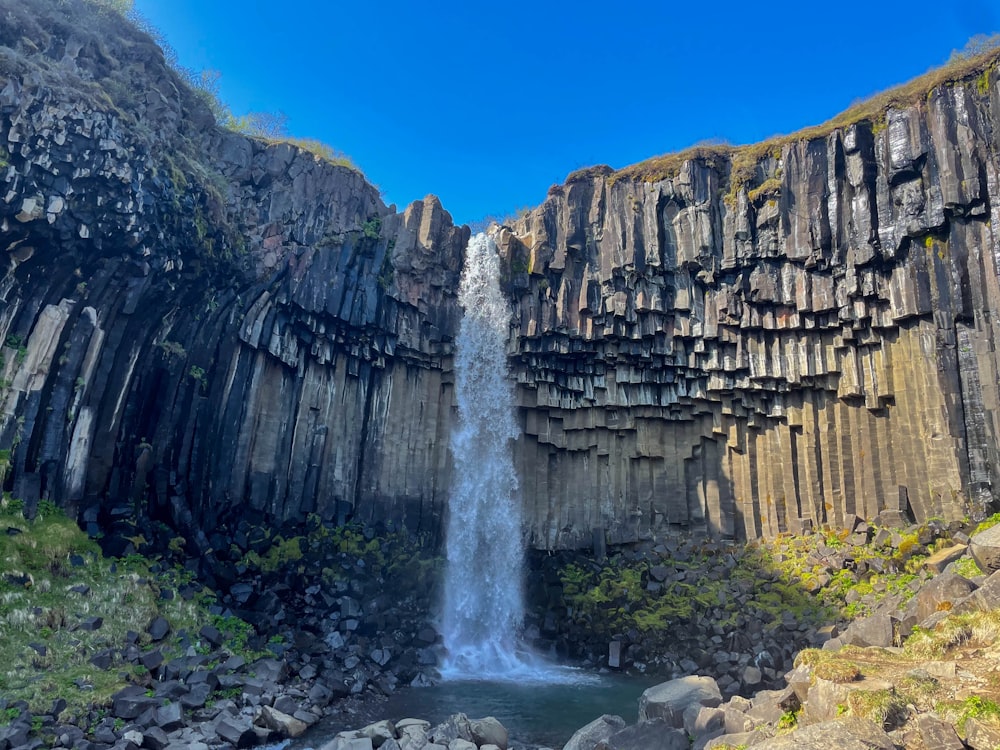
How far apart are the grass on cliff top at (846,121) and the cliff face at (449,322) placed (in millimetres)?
208

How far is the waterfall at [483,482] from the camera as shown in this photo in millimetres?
24062

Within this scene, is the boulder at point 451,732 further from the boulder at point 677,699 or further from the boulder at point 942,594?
the boulder at point 942,594

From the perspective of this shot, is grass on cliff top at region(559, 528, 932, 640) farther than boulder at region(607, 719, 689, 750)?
Yes

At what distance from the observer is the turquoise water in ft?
49.1

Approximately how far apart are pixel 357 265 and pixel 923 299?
57.7ft

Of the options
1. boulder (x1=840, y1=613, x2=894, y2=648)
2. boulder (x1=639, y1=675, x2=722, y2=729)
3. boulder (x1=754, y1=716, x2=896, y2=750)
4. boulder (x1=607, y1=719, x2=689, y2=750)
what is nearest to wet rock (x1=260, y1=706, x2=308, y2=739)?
boulder (x1=639, y1=675, x2=722, y2=729)

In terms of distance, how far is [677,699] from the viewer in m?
11.5

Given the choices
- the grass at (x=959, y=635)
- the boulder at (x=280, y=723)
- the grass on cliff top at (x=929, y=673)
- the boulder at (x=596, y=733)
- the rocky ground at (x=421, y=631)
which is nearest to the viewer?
the grass on cliff top at (x=929, y=673)

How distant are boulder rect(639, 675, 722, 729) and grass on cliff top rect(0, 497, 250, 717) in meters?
9.73

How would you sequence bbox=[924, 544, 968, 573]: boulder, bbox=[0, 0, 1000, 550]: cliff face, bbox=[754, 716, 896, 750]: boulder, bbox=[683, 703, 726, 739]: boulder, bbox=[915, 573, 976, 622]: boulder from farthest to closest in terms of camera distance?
bbox=[0, 0, 1000, 550]: cliff face, bbox=[924, 544, 968, 573]: boulder, bbox=[915, 573, 976, 622]: boulder, bbox=[683, 703, 726, 739]: boulder, bbox=[754, 716, 896, 750]: boulder

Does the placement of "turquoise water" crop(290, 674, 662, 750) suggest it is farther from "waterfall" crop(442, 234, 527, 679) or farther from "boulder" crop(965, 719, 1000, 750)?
"boulder" crop(965, 719, 1000, 750)

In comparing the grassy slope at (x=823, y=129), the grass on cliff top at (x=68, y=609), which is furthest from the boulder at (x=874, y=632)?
the grassy slope at (x=823, y=129)

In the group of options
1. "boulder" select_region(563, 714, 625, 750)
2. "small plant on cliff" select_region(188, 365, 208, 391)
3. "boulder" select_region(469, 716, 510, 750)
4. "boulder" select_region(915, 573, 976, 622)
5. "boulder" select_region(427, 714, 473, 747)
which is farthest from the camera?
"small plant on cliff" select_region(188, 365, 208, 391)

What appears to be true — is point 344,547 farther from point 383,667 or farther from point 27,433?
point 27,433
